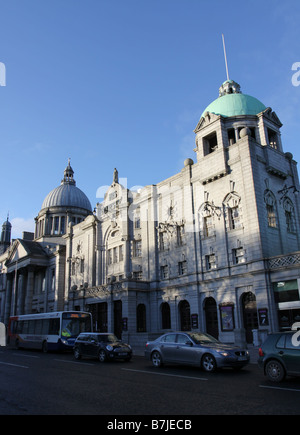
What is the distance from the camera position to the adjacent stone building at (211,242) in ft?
90.4

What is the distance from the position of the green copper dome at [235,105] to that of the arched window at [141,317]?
21.2m

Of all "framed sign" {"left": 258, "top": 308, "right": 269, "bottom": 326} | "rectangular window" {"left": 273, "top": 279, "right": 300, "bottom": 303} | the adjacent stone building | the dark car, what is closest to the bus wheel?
the dark car

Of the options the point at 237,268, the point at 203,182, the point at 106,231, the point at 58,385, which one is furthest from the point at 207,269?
the point at 58,385

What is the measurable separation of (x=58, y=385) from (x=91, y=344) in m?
9.61

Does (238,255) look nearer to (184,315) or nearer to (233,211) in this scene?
(233,211)

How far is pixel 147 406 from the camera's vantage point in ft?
24.5

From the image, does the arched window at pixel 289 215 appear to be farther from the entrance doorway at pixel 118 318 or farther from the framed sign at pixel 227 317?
the entrance doorway at pixel 118 318

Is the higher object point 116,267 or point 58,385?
point 116,267

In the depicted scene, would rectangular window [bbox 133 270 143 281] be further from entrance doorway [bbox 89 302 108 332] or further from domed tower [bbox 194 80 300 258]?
domed tower [bbox 194 80 300 258]

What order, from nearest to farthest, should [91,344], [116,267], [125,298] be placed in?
1. [91,344]
2. [125,298]
3. [116,267]

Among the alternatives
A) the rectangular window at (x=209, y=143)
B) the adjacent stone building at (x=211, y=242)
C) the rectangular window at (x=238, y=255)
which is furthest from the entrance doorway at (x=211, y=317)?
the rectangular window at (x=209, y=143)

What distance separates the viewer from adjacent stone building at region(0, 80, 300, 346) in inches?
1085

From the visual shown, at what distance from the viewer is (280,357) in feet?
35.5
